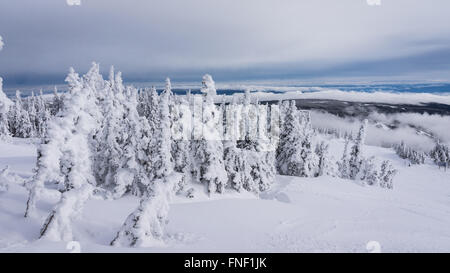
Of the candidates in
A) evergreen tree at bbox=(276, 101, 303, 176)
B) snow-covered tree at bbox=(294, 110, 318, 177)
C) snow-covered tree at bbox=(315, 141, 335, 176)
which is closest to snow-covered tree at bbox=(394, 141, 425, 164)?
snow-covered tree at bbox=(315, 141, 335, 176)

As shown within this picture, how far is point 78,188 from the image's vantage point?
13.6 meters

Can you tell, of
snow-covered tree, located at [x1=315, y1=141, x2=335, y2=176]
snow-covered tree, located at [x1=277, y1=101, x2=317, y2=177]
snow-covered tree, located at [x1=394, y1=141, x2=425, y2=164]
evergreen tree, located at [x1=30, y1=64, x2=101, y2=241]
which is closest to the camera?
evergreen tree, located at [x1=30, y1=64, x2=101, y2=241]

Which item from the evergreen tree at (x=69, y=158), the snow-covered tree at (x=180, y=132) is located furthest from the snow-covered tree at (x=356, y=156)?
the evergreen tree at (x=69, y=158)

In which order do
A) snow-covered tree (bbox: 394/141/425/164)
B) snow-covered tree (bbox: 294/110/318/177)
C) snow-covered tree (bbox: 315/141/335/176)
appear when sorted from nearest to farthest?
snow-covered tree (bbox: 294/110/318/177), snow-covered tree (bbox: 315/141/335/176), snow-covered tree (bbox: 394/141/425/164)

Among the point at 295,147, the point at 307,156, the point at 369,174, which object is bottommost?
the point at 369,174

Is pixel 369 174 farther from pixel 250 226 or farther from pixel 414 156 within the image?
pixel 414 156

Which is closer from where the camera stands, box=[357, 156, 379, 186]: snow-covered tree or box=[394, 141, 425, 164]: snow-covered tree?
box=[357, 156, 379, 186]: snow-covered tree

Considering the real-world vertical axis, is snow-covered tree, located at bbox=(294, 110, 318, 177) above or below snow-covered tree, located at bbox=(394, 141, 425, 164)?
above

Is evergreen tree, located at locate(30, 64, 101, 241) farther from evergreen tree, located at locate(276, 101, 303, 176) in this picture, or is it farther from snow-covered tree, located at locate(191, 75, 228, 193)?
evergreen tree, located at locate(276, 101, 303, 176)

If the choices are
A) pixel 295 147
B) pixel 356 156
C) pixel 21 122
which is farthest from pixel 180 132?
pixel 21 122

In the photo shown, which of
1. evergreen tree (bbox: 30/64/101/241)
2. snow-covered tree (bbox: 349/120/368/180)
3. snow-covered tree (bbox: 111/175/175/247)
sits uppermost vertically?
evergreen tree (bbox: 30/64/101/241)

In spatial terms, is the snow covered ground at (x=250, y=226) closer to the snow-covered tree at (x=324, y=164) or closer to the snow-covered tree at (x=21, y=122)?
the snow-covered tree at (x=324, y=164)

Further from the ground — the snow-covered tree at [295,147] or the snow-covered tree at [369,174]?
the snow-covered tree at [295,147]
